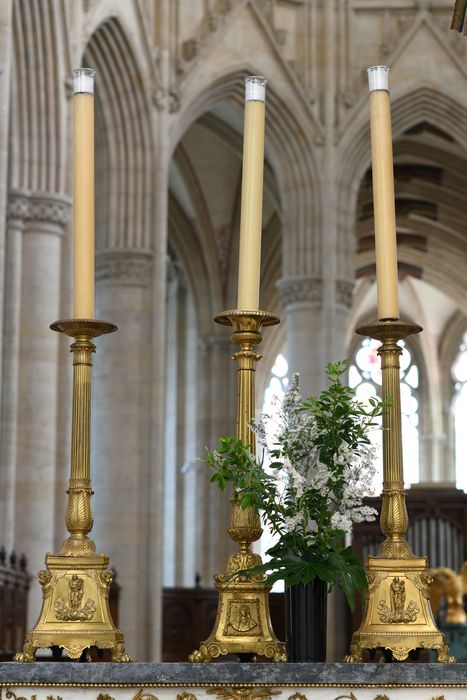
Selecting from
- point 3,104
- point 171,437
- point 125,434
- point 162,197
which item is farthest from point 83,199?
point 171,437

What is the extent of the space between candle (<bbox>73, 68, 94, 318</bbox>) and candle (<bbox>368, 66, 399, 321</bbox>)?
32.4 inches

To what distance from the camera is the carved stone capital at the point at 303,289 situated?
1770 cm

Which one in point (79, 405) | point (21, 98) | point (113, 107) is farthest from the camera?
point (113, 107)

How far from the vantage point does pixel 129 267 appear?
16.4 meters

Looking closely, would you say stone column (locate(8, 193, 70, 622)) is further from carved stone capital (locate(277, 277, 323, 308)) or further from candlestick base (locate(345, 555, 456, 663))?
candlestick base (locate(345, 555, 456, 663))

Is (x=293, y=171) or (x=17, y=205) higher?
(x=293, y=171)

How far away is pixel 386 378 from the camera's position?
158 inches

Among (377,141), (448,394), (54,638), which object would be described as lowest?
(54,638)

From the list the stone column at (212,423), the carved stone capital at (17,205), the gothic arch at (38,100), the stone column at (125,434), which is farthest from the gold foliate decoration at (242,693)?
the stone column at (212,423)

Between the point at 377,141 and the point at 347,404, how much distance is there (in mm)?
800

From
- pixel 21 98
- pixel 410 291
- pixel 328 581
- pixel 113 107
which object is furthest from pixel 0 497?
pixel 410 291

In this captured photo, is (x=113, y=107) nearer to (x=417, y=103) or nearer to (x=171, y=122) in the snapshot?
(x=171, y=122)

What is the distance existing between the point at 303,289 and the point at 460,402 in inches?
585

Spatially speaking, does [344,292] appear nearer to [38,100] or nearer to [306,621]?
[38,100]
